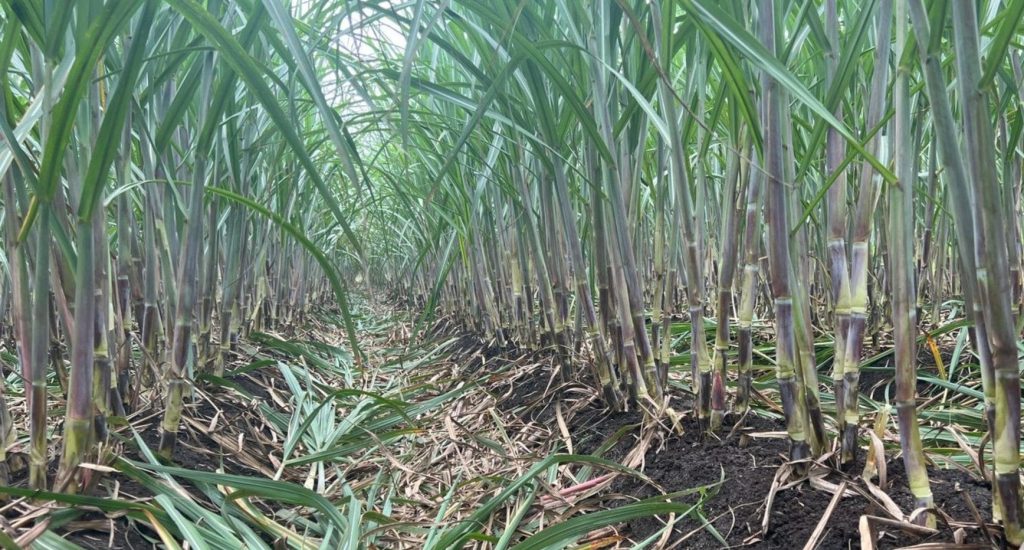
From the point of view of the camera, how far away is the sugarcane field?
1.50ft

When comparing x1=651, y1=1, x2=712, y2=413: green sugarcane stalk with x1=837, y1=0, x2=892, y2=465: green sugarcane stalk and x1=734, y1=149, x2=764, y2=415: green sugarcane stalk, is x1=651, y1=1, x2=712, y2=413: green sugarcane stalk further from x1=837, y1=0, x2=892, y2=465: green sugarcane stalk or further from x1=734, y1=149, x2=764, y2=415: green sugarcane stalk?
x1=837, y1=0, x2=892, y2=465: green sugarcane stalk

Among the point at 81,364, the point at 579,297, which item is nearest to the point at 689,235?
the point at 579,297

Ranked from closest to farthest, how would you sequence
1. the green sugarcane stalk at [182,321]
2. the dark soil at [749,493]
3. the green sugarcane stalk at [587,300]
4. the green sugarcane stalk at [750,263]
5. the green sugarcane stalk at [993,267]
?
1. the green sugarcane stalk at [993,267]
2. the dark soil at [749,493]
3. the green sugarcane stalk at [750,263]
4. the green sugarcane stalk at [182,321]
5. the green sugarcane stalk at [587,300]

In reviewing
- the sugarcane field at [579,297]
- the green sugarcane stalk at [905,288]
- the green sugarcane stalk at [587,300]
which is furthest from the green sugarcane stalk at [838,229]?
→ the green sugarcane stalk at [587,300]

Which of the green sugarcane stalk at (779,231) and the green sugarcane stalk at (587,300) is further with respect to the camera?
the green sugarcane stalk at (587,300)

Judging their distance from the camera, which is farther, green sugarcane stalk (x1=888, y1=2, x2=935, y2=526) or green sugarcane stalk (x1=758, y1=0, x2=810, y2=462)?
green sugarcane stalk (x1=758, y1=0, x2=810, y2=462)

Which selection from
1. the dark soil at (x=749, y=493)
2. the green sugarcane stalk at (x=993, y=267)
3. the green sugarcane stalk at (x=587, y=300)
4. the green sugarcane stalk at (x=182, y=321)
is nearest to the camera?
the green sugarcane stalk at (x=993, y=267)

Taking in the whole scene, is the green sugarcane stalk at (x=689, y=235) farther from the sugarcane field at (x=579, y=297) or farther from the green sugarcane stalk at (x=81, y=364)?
the green sugarcane stalk at (x=81, y=364)

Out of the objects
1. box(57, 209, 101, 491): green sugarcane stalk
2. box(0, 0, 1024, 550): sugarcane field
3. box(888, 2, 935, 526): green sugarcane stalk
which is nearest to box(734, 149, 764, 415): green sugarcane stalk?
box(0, 0, 1024, 550): sugarcane field

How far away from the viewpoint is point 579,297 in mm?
1052

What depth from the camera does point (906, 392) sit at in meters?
0.47

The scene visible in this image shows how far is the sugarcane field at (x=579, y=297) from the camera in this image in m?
0.46

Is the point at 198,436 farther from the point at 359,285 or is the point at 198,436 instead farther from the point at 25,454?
the point at 359,285

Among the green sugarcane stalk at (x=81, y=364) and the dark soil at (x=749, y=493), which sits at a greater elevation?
the green sugarcane stalk at (x=81, y=364)
